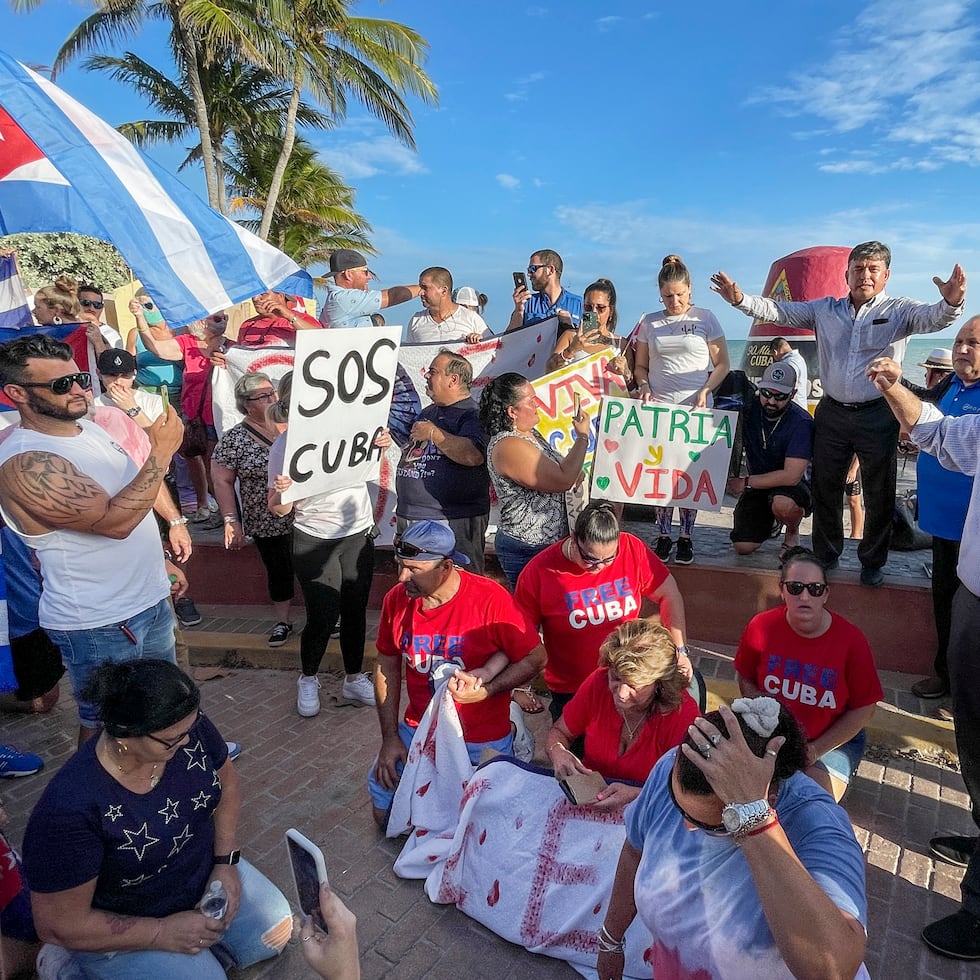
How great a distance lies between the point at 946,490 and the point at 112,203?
5068 millimetres

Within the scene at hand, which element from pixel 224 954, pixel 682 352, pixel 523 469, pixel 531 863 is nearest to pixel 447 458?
pixel 523 469

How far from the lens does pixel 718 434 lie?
4797mm

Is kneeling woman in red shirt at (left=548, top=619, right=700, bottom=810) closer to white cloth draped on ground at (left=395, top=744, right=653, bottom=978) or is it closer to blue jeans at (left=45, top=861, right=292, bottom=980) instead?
white cloth draped on ground at (left=395, top=744, right=653, bottom=978)

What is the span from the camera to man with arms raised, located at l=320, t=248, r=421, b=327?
20.1 feet

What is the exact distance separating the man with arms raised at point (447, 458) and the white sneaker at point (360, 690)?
1.14 m

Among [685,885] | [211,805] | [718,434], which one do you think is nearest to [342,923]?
[685,885]

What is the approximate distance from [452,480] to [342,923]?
3024mm

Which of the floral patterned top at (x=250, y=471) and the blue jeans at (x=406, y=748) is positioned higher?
the floral patterned top at (x=250, y=471)

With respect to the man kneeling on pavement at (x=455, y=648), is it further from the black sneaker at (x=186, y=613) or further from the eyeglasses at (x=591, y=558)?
the black sneaker at (x=186, y=613)

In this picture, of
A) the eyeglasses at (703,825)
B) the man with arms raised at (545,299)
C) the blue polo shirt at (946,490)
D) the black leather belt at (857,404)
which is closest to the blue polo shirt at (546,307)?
the man with arms raised at (545,299)

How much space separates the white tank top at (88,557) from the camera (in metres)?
2.84

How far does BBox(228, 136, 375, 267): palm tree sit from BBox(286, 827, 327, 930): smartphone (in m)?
26.2

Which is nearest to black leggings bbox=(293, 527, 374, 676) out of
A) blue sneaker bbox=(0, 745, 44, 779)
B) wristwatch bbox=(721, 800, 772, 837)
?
blue sneaker bbox=(0, 745, 44, 779)

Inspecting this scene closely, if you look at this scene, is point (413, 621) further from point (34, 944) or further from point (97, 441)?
point (34, 944)
